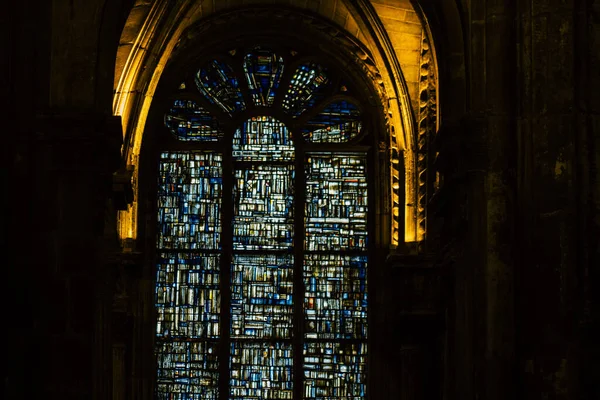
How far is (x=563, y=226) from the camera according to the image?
1403 centimetres

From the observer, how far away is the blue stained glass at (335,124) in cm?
2386

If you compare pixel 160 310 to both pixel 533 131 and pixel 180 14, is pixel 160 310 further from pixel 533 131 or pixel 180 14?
pixel 533 131

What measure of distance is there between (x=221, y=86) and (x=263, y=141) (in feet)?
3.46

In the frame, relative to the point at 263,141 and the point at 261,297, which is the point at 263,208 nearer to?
the point at 263,141

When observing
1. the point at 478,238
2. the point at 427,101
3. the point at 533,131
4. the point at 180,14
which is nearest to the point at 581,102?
the point at 533,131

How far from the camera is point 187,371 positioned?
23031mm

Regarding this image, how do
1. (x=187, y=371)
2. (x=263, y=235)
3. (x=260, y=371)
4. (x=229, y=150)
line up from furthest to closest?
(x=229, y=150) < (x=263, y=235) < (x=260, y=371) < (x=187, y=371)

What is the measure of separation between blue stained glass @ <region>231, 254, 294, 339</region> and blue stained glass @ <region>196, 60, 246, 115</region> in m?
2.30

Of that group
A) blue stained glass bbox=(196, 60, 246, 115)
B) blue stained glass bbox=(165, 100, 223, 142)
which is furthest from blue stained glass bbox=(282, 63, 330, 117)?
blue stained glass bbox=(165, 100, 223, 142)

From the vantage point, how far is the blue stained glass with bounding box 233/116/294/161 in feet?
78.0

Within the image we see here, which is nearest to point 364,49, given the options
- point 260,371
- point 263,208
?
point 263,208

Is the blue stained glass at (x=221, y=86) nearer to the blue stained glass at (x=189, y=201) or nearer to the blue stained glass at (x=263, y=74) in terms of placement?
the blue stained glass at (x=263, y=74)

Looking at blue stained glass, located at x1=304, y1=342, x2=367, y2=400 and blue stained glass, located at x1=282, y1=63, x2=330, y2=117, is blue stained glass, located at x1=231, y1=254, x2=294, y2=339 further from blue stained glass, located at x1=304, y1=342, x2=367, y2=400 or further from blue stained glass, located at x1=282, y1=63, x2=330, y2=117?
blue stained glass, located at x1=282, y1=63, x2=330, y2=117

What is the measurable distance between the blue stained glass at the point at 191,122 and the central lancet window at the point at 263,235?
15 millimetres
